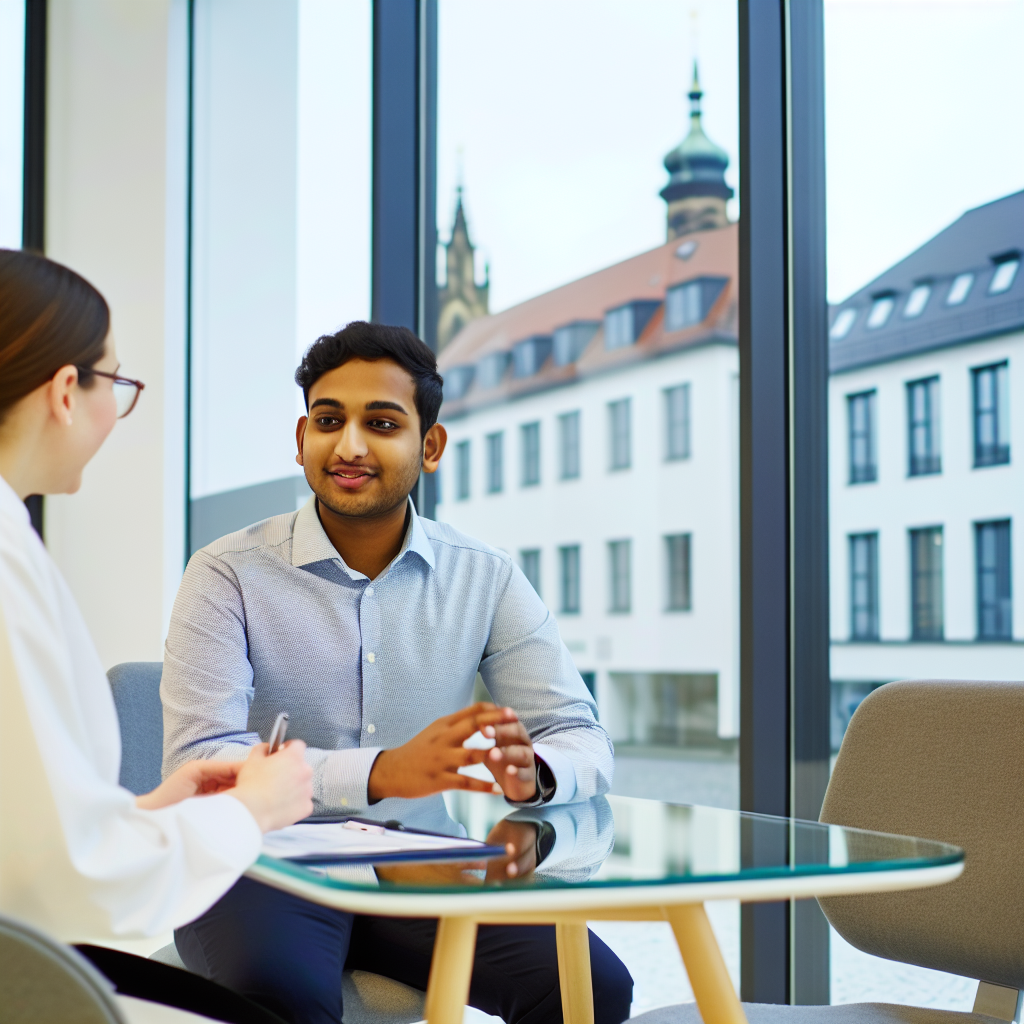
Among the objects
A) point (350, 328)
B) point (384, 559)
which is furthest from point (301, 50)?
point (384, 559)

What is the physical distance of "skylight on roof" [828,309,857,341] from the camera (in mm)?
2262

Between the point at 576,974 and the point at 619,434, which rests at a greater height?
the point at 619,434

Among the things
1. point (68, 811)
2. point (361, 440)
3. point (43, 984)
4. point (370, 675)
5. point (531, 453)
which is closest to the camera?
point (43, 984)

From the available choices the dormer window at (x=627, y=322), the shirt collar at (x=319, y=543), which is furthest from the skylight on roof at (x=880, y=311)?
the shirt collar at (x=319, y=543)

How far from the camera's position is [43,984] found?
77 centimetres

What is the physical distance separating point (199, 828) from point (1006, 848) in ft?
3.29

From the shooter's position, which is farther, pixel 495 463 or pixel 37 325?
pixel 495 463

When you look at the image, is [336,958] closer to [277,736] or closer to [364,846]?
[277,736]

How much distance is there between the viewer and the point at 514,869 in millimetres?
1002

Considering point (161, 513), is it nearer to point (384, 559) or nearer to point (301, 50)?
point (301, 50)

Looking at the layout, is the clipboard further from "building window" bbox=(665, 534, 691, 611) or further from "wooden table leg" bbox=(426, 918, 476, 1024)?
"building window" bbox=(665, 534, 691, 611)

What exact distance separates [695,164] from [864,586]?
1.05 m

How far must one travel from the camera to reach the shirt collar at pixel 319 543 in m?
1.84

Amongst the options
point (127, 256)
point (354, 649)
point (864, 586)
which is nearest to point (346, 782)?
point (354, 649)
